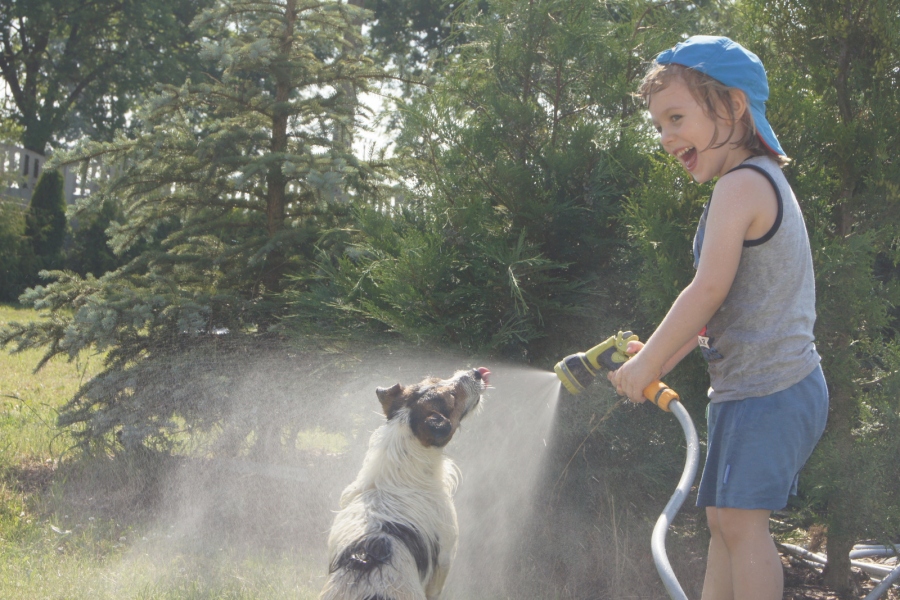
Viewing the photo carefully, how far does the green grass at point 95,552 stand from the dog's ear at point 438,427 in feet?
4.18

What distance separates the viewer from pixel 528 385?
427 cm

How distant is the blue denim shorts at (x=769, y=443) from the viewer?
239 centimetres

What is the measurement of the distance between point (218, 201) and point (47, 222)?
13428 millimetres

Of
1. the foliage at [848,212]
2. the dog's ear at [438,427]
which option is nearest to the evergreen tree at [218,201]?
the dog's ear at [438,427]

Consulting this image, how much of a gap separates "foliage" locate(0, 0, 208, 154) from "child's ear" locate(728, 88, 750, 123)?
1079 inches

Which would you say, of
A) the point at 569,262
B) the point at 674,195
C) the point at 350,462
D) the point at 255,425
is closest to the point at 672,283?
the point at 674,195

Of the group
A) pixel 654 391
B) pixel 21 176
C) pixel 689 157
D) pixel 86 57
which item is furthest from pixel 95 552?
pixel 86 57

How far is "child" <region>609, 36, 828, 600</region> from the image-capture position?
2.38 meters

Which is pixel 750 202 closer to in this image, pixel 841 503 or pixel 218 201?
pixel 841 503

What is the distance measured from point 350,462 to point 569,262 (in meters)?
1.89

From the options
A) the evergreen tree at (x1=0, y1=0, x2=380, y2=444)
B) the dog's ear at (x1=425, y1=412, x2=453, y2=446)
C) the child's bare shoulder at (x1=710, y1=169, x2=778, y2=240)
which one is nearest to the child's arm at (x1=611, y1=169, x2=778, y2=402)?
the child's bare shoulder at (x1=710, y1=169, x2=778, y2=240)

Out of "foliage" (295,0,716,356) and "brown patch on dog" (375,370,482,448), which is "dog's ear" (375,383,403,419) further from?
"foliage" (295,0,716,356)

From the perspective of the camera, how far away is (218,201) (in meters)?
6.28

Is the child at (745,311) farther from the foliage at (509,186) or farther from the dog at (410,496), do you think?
the foliage at (509,186)
